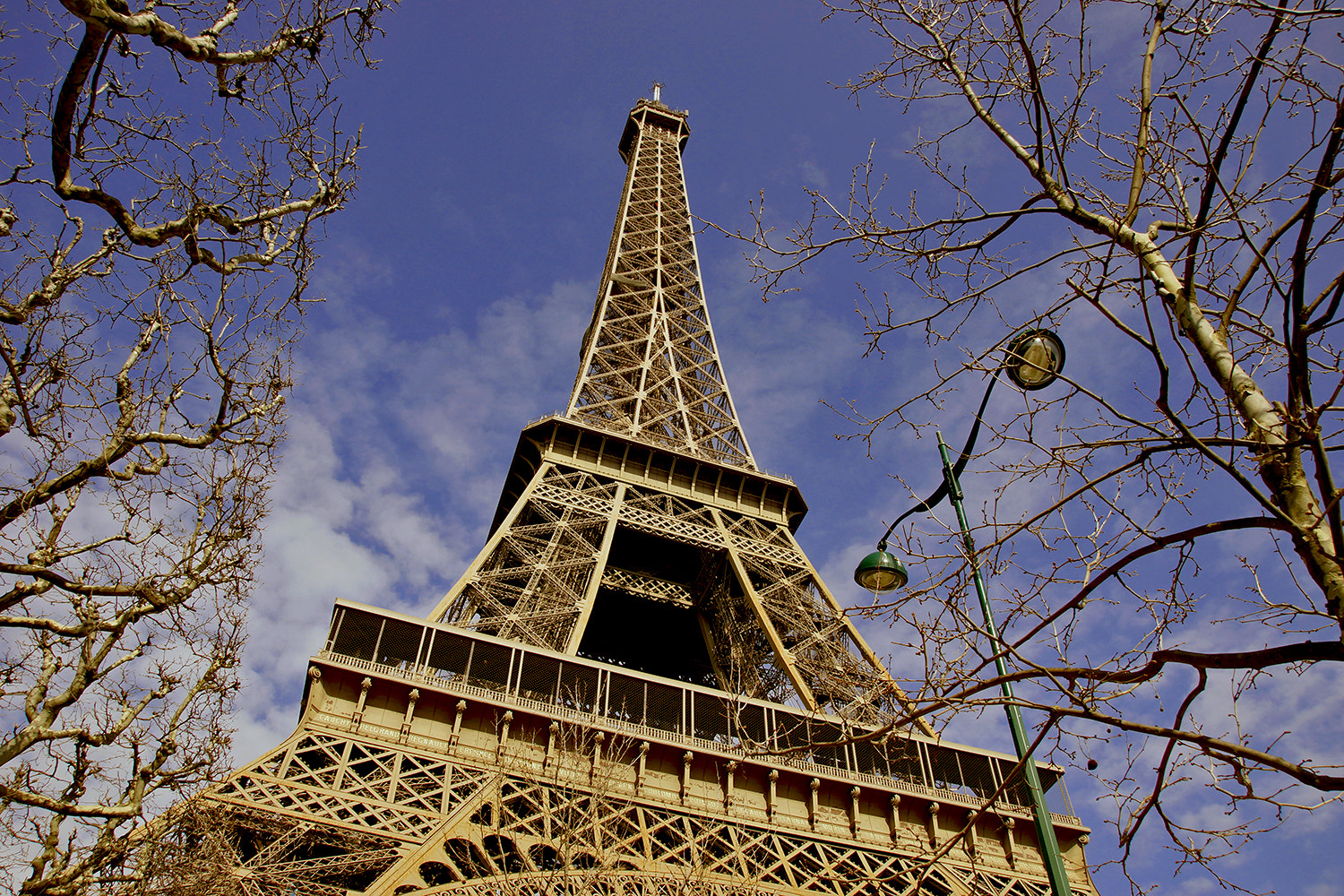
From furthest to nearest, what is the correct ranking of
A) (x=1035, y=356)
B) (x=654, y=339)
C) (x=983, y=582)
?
(x=654, y=339) < (x=983, y=582) < (x=1035, y=356)

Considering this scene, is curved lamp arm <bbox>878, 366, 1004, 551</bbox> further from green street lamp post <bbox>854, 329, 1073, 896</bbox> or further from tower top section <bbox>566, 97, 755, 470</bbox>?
tower top section <bbox>566, 97, 755, 470</bbox>

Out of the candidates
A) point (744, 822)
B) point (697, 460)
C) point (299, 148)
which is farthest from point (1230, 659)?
point (697, 460)

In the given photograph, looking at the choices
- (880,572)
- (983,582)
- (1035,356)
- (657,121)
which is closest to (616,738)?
(880,572)

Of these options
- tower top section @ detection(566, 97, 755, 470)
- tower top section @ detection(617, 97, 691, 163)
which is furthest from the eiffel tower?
tower top section @ detection(617, 97, 691, 163)

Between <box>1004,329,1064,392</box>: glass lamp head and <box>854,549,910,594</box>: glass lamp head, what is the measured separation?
2.79m

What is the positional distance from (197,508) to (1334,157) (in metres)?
8.94

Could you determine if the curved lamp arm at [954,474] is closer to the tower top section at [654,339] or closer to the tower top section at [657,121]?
the tower top section at [654,339]

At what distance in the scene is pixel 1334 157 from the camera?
4410mm

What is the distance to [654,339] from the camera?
36938mm

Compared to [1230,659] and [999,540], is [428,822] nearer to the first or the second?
[999,540]

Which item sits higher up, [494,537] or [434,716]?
[494,537]

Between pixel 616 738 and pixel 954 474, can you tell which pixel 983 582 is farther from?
pixel 616 738

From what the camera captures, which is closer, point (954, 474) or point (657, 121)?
point (954, 474)

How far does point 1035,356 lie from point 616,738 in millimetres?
14153
